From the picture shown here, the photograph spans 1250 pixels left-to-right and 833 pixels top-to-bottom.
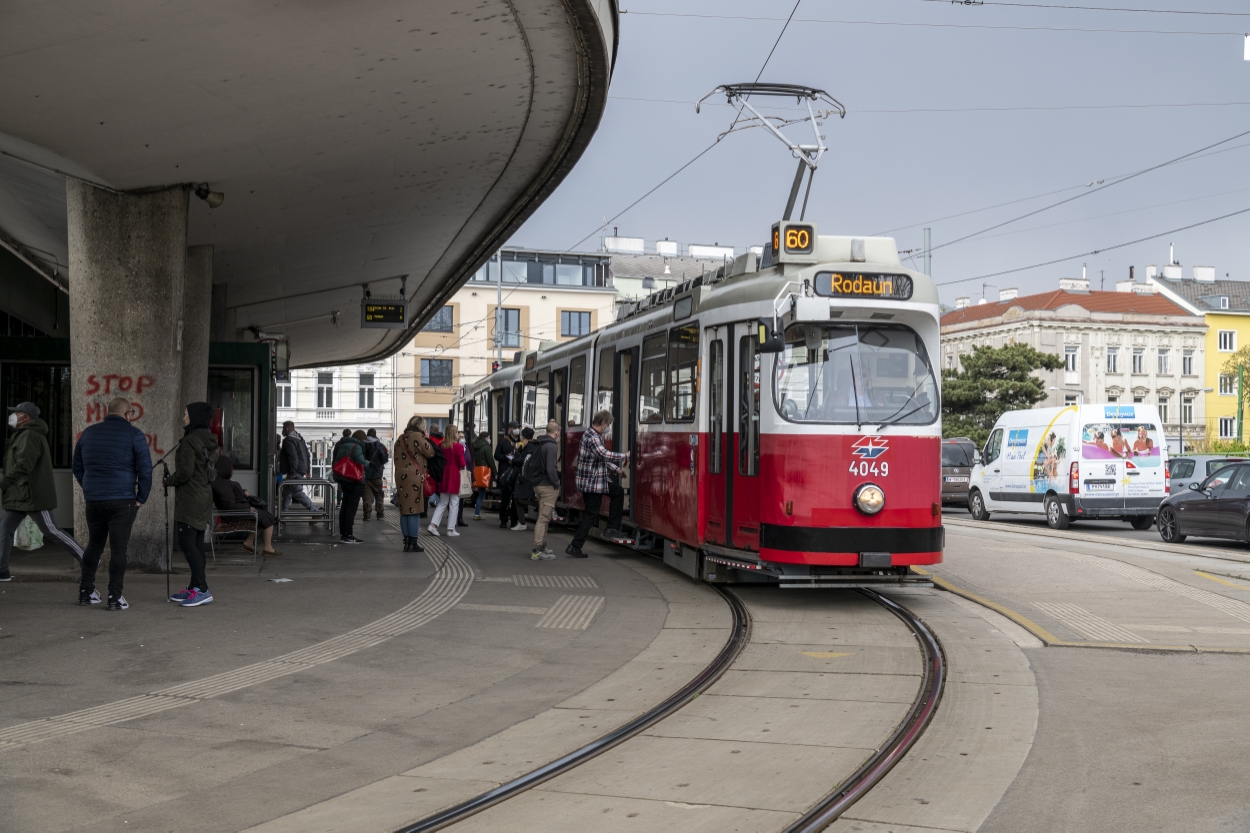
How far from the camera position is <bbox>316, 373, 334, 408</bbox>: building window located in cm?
7144

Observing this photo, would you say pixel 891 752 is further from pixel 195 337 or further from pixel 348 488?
pixel 348 488

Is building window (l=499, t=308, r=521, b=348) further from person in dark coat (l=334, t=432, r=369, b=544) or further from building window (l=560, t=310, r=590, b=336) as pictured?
person in dark coat (l=334, t=432, r=369, b=544)

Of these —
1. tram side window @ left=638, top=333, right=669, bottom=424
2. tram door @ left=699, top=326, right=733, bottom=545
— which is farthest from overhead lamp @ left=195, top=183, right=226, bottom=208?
tram door @ left=699, top=326, right=733, bottom=545

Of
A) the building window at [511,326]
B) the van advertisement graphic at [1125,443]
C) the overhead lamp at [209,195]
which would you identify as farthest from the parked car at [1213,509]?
the building window at [511,326]

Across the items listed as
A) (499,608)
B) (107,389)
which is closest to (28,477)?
(107,389)

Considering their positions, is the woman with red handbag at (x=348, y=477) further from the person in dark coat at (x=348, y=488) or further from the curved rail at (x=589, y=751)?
the curved rail at (x=589, y=751)

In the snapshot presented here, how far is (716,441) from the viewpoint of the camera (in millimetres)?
12148

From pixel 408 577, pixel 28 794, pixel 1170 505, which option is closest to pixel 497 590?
pixel 408 577

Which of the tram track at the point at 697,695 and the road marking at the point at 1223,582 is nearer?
the tram track at the point at 697,695

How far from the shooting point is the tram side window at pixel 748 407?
37.6 feet

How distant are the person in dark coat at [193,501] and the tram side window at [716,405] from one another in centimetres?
460

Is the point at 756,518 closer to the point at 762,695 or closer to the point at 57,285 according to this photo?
the point at 762,695

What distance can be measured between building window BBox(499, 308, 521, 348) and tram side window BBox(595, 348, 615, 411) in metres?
58.0

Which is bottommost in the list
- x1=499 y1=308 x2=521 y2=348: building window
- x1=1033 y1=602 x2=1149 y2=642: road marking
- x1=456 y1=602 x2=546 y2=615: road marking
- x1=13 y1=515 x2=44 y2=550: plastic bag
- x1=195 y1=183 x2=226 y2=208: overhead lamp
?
x1=1033 y1=602 x2=1149 y2=642: road marking
